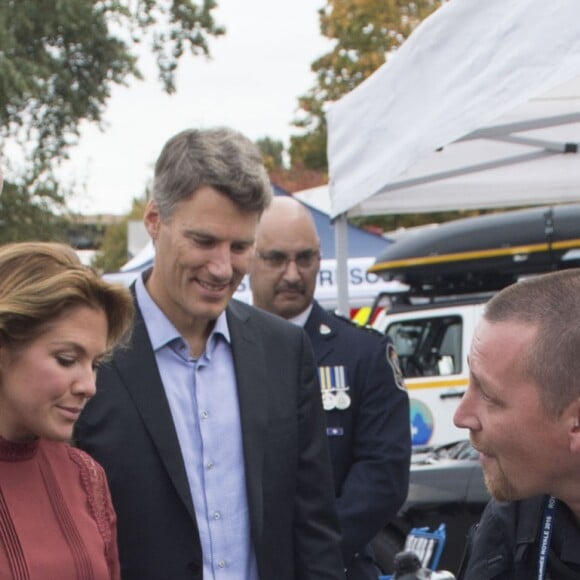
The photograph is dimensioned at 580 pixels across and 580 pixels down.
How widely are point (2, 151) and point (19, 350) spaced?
16641mm

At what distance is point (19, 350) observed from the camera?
2.49 meters

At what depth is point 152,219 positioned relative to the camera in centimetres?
319

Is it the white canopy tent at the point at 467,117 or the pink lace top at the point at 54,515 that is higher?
the white canopy tent at the point at 467,117

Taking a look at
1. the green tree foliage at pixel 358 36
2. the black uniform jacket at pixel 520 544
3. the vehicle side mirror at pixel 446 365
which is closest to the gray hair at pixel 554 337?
the black uniform jacket at pixel 520 544

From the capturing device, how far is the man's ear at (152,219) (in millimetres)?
3165

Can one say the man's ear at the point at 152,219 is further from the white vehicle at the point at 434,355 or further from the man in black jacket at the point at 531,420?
the white vehicle at the point at 434,355

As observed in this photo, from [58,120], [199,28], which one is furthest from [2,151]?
[199,28]

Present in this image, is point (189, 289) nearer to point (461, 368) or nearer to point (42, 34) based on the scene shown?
point (461, 368)

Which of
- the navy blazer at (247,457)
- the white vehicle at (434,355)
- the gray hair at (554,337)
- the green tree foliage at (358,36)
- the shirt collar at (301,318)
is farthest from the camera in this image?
the green tree foliage at (358,36)

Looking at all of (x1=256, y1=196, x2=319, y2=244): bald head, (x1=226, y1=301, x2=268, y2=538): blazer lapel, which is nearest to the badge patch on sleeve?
(x1=256, y1=196, x2=319, y2=244): bald head

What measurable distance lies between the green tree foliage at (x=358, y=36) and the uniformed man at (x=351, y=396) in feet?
78.5

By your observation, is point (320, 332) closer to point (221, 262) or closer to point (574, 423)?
point (221, 262)

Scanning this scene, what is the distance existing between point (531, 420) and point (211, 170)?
1.09 m

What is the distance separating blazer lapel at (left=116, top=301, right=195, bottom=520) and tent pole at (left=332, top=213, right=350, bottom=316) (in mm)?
3013
